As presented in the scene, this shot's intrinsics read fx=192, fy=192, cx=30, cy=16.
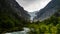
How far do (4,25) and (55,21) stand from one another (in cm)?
973

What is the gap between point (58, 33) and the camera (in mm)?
28031

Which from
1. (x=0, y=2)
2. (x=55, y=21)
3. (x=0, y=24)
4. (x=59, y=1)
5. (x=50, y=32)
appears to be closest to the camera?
(x=50, y=32)

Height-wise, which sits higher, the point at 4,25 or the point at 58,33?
the point at 4,25

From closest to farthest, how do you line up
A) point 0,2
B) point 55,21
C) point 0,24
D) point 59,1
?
point 0,24, point 55,21, point 0,2, point 59,1

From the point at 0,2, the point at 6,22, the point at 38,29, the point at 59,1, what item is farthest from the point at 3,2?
the point at 59,1

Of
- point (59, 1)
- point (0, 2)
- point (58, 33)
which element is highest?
point (59, 1)

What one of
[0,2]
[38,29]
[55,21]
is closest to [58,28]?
[38,29]

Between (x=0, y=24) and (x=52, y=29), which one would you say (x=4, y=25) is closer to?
(x=0, y=24)

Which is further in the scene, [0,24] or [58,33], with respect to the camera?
[0,24]

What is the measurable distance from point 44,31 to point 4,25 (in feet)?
25.3

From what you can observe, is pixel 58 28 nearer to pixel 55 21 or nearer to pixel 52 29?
pixel 52 29

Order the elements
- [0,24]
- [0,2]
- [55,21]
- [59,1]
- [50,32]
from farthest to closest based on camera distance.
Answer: [59,1] → [0,2] → [55,21] → [0,24] → [50,32]

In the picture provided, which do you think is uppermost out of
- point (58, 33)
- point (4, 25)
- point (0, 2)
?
point (0, 2)

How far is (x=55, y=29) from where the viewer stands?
94.1 feet
